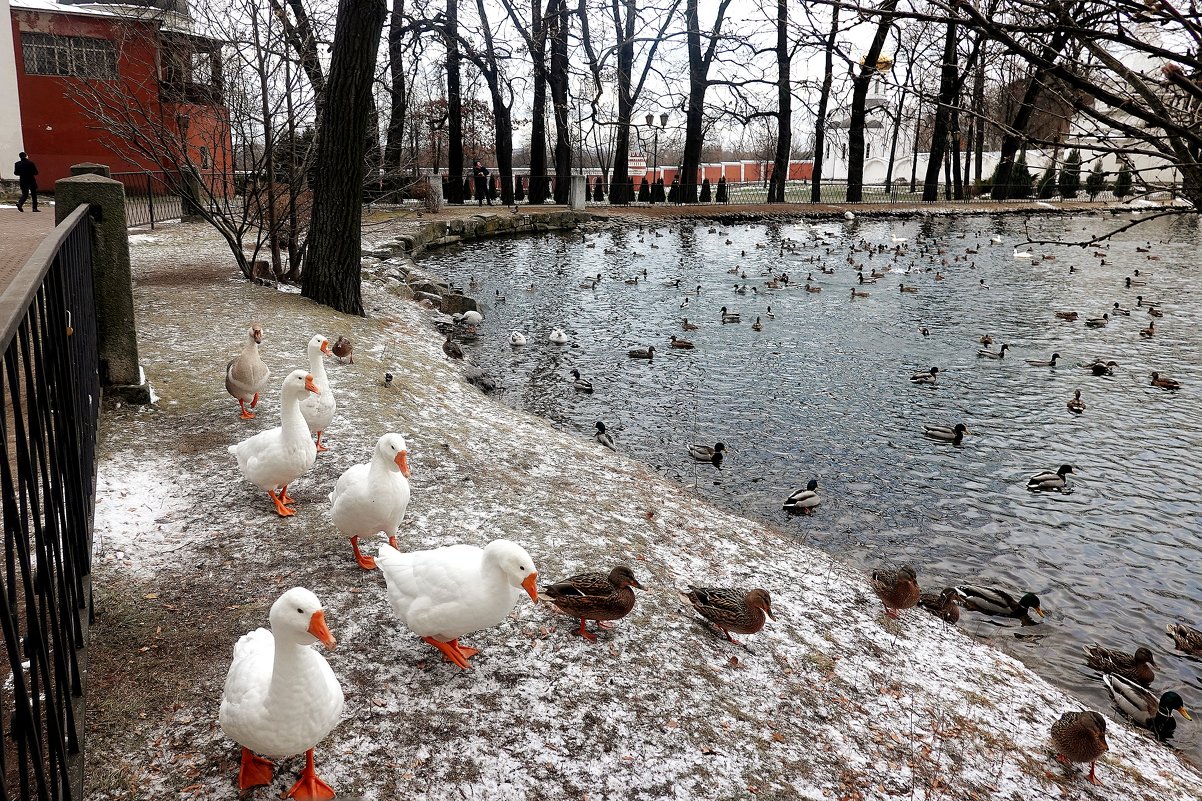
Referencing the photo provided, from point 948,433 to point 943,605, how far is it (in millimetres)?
4714

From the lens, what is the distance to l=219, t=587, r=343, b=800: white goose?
3002mm

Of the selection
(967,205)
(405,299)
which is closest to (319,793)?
(405,299)

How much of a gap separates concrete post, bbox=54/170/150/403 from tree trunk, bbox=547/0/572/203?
24106 mm

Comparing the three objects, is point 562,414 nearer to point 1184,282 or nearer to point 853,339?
point 853,339

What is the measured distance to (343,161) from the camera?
38.2ft

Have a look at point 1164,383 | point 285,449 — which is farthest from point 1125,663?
point 1164,383

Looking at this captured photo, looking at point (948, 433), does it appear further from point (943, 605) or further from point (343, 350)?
point (343, 350)

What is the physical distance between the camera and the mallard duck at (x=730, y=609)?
189 inches

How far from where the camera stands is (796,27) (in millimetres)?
2246

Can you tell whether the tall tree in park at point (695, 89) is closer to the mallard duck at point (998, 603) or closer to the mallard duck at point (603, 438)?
the mallard duck at point (603, 438)

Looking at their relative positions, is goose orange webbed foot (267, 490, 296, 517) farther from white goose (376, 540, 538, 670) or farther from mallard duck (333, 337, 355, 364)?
mallard duck (333, 337, 355, 364)

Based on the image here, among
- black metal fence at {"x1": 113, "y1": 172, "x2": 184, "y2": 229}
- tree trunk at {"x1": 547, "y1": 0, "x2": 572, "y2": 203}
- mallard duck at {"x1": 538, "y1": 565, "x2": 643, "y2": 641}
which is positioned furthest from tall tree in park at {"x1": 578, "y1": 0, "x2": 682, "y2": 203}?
mallard duck at {"x1": 538, "y1": 565, "x2": 643, "y2": 641}

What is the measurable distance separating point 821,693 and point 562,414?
691 centimetres

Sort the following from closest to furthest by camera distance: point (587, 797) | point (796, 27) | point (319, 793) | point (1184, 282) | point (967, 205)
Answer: point (796, 27)
point (319, 793)
point (587, 797)
point (1184, 282)
point (967, 205)
